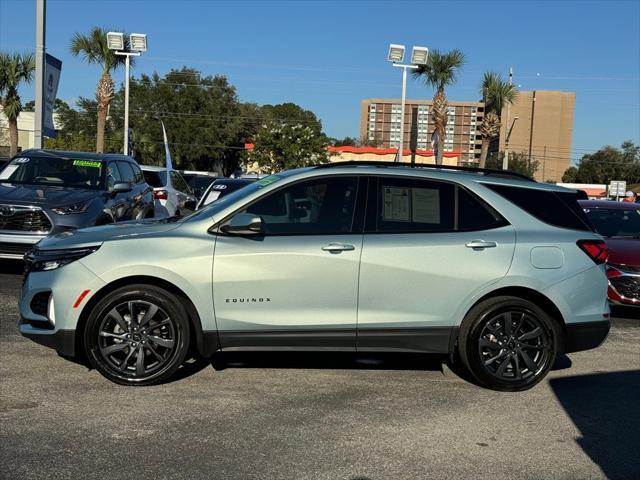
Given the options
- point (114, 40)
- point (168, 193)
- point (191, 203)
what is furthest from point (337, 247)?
point (114, 40)

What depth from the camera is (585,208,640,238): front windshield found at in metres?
10.1

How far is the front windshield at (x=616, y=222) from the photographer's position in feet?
33.3

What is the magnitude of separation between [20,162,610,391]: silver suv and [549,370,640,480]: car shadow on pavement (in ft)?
1.40

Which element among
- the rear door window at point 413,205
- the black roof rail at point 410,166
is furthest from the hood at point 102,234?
the rear door window at point 413,205

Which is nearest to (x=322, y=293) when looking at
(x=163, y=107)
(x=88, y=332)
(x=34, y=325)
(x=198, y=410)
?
(x=198, y=410)

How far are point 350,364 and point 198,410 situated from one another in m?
1.82

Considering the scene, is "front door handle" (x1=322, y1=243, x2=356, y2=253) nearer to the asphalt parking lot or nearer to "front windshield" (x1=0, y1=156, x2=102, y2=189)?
the asphalt parking lot

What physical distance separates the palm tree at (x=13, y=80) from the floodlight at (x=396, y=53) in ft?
68.1

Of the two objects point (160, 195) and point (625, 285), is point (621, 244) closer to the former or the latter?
point (625, 285)

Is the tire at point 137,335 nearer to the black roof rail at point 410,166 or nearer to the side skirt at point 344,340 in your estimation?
the side skirt at point 344,340

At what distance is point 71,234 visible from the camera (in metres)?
5.59

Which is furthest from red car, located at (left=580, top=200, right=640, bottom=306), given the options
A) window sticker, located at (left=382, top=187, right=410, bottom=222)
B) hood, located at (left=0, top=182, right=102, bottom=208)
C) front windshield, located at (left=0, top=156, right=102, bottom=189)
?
front windshield, located at (left=0, top=156, right=102, bottom=189)

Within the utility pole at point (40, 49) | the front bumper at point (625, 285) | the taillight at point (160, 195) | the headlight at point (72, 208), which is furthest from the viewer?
the taillight at point (160, 195)

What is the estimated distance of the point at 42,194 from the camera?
9375mm
